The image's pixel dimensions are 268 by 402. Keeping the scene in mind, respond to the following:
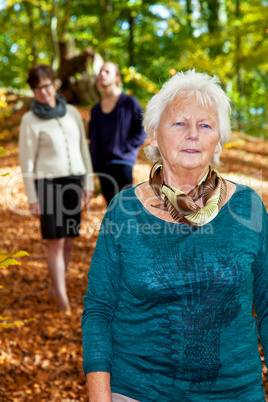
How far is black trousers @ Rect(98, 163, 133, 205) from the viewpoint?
199 inches

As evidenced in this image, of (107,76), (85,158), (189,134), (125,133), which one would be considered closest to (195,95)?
(189,134)

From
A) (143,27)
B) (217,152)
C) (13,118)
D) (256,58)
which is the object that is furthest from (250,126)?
(217,152)

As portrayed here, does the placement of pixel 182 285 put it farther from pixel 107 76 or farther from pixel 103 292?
pixel 107 76

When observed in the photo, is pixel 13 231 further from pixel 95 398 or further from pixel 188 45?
pixel 188 45

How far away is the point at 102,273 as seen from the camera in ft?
5.78

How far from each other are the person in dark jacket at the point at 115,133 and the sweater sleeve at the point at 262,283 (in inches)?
130

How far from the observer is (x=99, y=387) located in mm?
1592

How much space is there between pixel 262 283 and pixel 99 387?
32.5 inches

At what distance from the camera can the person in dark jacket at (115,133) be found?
5000mm

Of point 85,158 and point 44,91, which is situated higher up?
point 44,91

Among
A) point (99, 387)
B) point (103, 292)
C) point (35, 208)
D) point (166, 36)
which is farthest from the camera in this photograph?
point (166, 36)

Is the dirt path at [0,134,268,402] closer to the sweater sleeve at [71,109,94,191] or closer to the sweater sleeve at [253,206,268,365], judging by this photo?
the sweater sleeve at [253,206,268,365]

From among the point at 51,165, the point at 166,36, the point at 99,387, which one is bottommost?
the point at 99,387

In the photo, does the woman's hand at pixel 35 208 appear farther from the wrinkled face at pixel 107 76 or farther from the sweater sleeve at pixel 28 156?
the wrinkled face at pixel 107 76
